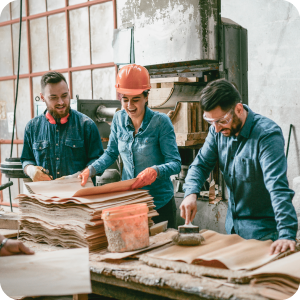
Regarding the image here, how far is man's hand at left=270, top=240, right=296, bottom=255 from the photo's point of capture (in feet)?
4.97

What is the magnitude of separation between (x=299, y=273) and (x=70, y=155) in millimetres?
1821

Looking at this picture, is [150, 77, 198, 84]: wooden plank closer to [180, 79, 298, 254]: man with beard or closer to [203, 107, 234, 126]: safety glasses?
[180, 79, 298, 254]: man with beard

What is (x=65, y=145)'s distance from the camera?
2670mm

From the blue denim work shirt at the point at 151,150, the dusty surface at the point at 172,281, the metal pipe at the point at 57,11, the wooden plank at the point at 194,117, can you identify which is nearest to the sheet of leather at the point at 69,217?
the dusty surface at the point at 172,281

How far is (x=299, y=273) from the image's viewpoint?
1.29 meters

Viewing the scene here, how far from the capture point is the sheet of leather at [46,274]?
4.46 ft

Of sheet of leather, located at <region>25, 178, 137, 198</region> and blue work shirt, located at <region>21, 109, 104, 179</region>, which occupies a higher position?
blue work shirt, located at <region>21, 109, 104, 179</region>

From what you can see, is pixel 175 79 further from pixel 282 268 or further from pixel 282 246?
pixel 282 268

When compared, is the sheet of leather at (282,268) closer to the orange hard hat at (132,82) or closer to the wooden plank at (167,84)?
the orange hard hat at (132,82)

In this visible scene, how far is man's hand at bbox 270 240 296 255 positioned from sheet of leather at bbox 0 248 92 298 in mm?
757

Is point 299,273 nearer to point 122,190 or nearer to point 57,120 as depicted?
point 122,190

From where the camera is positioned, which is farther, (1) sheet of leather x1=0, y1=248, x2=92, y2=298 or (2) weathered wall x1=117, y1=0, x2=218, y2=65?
(2) weathered wall x1=117, y1=0, x2=218, y2=65

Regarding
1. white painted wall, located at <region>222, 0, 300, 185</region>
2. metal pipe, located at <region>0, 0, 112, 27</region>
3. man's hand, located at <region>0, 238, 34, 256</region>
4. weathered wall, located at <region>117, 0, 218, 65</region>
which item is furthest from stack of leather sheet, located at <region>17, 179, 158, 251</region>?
metal pipe, located at <region>0, 0, 112, 27</region>

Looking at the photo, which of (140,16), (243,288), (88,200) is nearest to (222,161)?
(88,200)
